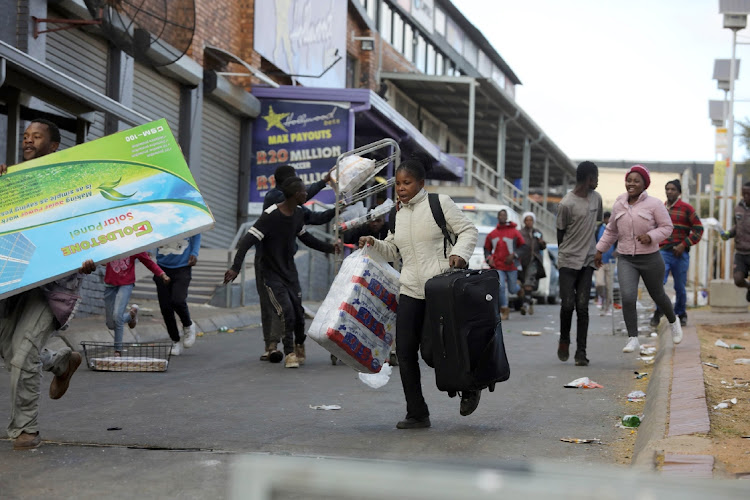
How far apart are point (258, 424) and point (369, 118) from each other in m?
19.7

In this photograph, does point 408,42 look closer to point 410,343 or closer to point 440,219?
point 440,219

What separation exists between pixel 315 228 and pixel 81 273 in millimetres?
18041

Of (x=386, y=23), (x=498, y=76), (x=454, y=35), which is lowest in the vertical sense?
(x=386, y=23)

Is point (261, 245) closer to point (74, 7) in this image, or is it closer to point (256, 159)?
point (74, 7)

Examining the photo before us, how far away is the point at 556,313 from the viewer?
2131 centimetres

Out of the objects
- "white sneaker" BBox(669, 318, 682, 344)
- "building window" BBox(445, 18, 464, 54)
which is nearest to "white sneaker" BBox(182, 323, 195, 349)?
"white sneaker" BBox(669, 318, 682, 344)

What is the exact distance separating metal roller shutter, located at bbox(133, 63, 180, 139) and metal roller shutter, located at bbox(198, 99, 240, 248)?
1.40 metres

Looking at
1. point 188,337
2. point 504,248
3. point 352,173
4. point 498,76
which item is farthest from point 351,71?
point 498,76

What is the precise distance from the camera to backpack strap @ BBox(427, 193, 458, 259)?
6.76m

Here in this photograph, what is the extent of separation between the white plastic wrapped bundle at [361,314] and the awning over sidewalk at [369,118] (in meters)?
16.5

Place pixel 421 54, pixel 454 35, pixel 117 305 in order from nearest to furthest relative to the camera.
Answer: pixel 117 305
pixel 421 54
pixel 454 35

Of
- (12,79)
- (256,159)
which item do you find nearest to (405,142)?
(256,159)

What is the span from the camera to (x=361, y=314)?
721 cm

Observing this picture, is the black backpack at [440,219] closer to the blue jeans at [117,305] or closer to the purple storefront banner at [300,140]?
the blue jeans at [117,305]
